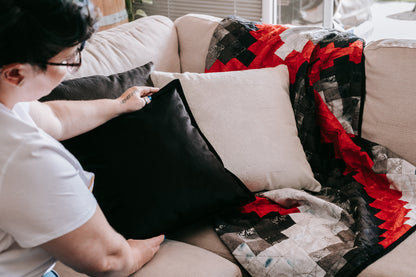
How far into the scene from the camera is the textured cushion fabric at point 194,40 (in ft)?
6.13

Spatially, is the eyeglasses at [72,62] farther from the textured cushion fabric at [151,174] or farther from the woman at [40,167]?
the textured cushion fabric at [151,174]

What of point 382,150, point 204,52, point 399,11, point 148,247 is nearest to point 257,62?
point 204,52

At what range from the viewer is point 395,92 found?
1524mm

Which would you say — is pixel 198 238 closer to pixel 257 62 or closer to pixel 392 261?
pixel 392 261

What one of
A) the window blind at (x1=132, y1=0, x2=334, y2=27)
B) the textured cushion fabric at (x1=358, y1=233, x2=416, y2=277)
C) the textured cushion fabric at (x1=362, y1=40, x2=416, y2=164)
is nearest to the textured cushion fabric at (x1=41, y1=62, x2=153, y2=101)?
the textured cushion fabric at (x1=362, y1=40, x2=416, y2=164)

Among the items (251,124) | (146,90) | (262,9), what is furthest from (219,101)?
(262,9)

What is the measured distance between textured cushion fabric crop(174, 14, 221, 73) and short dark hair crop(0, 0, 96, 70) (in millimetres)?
1071

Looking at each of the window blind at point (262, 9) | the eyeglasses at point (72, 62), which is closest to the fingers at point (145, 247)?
the eyeglasses at point (72, 62)

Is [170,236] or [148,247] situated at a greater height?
[148,247]

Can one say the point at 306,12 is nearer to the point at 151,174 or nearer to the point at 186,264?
the point at 151,174

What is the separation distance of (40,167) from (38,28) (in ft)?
0.84

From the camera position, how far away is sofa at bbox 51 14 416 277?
1188 mm

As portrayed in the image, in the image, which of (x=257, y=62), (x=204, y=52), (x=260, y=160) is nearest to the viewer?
(x=260, y=160)

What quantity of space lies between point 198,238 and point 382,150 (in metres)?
0.70
